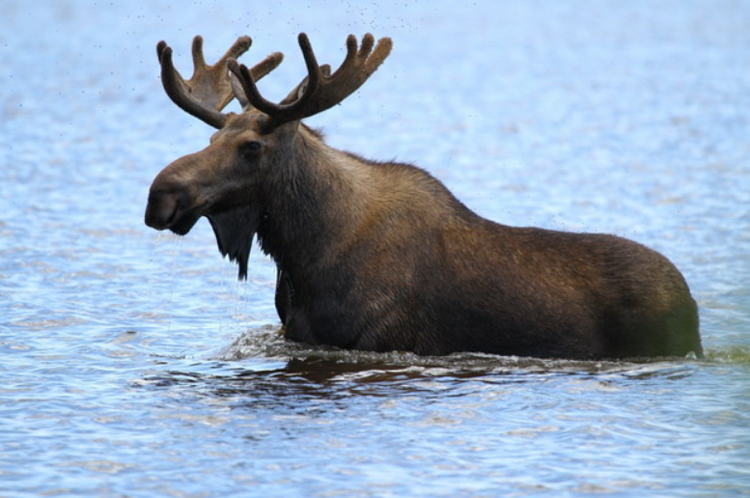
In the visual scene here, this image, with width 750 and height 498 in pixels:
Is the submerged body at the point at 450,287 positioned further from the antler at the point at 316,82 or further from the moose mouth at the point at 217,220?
the antler at the point at 316,82

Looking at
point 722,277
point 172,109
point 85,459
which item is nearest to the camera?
point 85,459

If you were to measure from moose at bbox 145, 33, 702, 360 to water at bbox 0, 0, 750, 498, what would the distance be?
0.64ft

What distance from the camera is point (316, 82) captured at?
9.38m

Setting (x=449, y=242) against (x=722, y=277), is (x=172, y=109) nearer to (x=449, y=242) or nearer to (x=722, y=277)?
(x=722, y=277)

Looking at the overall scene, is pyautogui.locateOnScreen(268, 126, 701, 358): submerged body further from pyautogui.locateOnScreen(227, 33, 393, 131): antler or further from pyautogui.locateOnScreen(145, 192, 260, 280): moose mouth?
pyautogui.locateOnScreen(227, 33, 393, 131): antler

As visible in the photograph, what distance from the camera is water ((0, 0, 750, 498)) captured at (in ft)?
24.6

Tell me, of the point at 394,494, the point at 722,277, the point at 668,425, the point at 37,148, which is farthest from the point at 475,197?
the point at 394,494

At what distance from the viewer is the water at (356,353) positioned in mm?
7496

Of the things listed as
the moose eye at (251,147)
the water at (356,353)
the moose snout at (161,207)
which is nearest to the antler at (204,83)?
the moose eye at (251,147)

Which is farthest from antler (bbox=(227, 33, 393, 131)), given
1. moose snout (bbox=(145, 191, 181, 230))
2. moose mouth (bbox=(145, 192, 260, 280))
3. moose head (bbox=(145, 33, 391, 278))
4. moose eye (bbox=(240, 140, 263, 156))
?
moose snout (bbox=(145, 191, 181, 230))

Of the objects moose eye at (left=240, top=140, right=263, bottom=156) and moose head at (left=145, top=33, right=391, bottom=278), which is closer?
moose head at (left=145, top=33, right=391, bottom=278)

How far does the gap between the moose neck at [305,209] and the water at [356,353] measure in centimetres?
67

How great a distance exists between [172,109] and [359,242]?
56.9 ft

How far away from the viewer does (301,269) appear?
963cm
